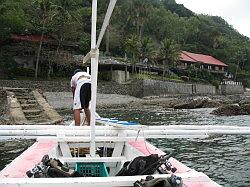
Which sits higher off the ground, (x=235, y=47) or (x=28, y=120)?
(x=235, y=47)

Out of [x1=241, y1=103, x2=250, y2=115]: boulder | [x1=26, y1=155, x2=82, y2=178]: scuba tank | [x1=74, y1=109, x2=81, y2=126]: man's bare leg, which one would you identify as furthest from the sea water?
[x1=241, y1=103, x2=250, y2=115]: boulder

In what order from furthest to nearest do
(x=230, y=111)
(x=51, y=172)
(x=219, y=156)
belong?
(x=230, y=111) < (x=219, y=156) < (x=51, y=172)

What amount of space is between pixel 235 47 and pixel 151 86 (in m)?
39.6

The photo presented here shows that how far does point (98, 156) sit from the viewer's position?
568cm

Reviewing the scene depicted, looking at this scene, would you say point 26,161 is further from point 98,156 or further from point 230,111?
point 230,111

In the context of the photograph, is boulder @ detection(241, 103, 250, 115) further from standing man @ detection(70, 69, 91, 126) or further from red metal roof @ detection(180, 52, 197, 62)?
red metal roof @ detection(180, 52, 197, 62)

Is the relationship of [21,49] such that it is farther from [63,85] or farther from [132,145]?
[132,145]

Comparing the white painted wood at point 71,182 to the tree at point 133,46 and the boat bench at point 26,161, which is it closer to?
the boat bench at point 26,161

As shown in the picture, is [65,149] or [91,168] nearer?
[91,168]

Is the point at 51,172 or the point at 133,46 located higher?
the point at 133,46

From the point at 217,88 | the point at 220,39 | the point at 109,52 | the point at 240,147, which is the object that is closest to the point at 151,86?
the point at 109,52

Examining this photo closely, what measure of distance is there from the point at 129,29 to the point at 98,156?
66.6 m

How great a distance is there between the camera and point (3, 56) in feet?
143

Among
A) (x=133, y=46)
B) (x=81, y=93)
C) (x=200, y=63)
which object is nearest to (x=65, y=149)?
(x=81, y=93)
